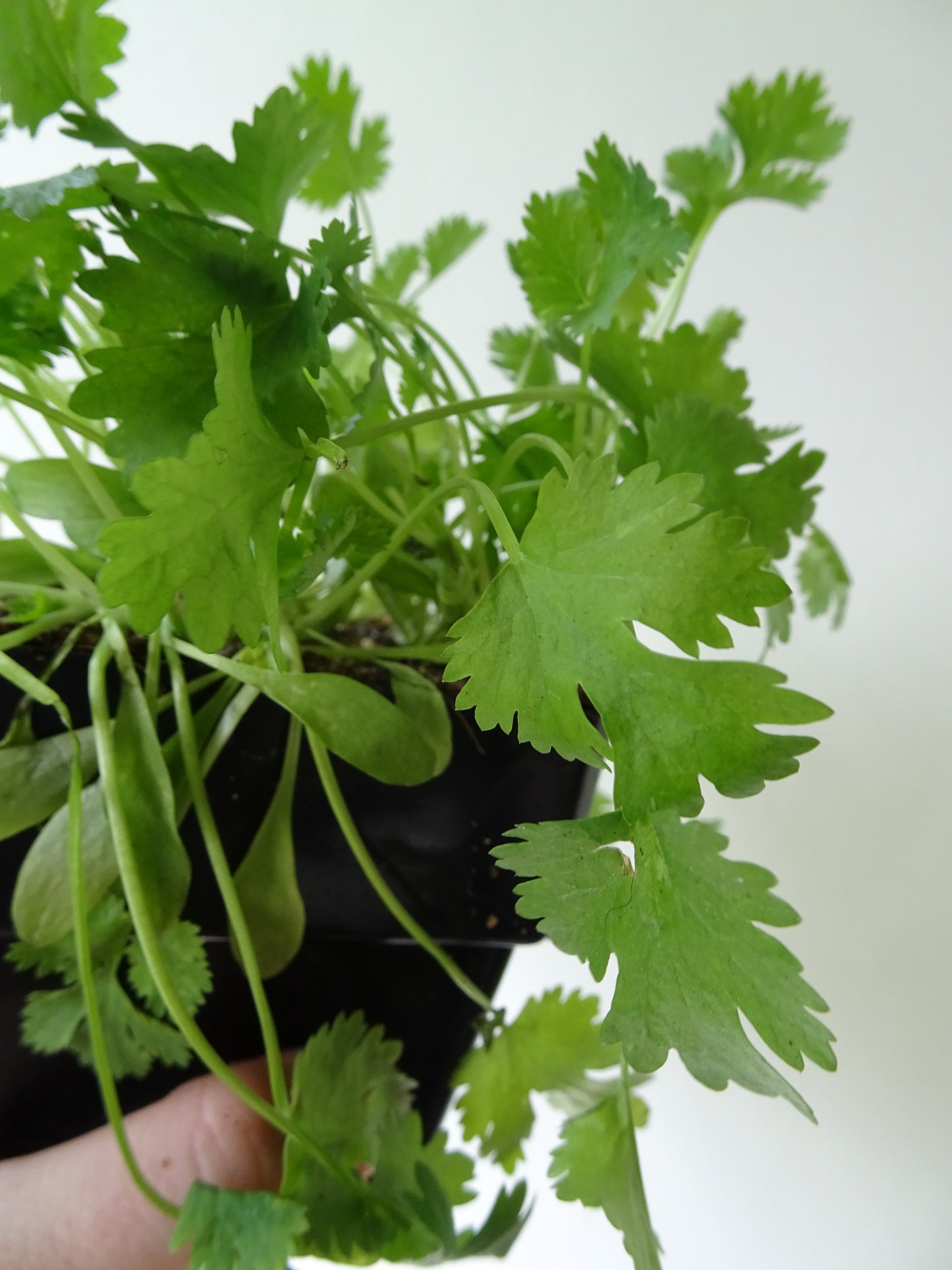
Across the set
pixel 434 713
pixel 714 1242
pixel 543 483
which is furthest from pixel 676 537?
pixel 714 1242

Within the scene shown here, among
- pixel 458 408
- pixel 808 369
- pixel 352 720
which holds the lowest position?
pixel 352 720

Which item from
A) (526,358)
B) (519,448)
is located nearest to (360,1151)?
(519,448)

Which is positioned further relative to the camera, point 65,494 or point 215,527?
point 65,494

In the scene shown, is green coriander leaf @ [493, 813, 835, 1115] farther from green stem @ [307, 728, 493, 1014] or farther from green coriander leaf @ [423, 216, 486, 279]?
green coriander leaf @ [423, 216, 486, 279]

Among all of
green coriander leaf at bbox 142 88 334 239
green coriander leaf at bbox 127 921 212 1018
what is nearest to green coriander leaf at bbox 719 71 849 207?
green coriander leaf at bbox 142 88 334 239

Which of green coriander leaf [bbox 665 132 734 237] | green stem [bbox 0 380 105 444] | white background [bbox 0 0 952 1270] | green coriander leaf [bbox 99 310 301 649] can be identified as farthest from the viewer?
white background [bbox 0 0 952 1270]

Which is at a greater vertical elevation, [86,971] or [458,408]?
[458,408]

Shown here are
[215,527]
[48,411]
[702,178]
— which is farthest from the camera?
[702,178]

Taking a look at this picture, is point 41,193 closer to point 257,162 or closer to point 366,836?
point 257,162
